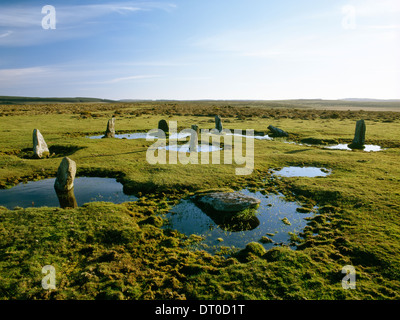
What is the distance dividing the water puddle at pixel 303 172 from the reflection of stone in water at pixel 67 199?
14511mm

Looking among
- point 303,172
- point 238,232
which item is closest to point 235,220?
point 238,232

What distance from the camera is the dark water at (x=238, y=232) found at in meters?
10.4

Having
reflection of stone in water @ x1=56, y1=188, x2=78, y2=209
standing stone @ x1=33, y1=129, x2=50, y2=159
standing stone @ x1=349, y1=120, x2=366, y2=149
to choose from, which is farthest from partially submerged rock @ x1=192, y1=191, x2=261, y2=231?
standing stone @ x1=349, y1=120, x2=366, y2=149

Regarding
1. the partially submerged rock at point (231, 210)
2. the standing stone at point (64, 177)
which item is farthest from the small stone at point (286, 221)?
the standing stone at point (64, 177)

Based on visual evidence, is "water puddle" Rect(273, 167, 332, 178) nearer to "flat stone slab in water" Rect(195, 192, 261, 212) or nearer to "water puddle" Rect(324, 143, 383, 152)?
"flat stone slab in water" Rect(195, 192, 261, 212)

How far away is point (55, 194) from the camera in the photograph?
14.5m

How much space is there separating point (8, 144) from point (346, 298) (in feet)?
109

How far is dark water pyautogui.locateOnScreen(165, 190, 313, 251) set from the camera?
34.2ft

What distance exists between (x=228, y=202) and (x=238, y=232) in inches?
78.0

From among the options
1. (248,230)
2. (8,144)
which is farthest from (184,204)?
(8,144)

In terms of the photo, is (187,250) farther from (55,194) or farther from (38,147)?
(38,147)

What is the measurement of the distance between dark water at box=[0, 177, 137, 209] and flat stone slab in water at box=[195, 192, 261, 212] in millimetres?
4652

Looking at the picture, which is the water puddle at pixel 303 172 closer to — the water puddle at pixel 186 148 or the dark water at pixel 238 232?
the dark water at pixel 238 232

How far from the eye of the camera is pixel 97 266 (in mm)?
8383
